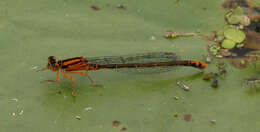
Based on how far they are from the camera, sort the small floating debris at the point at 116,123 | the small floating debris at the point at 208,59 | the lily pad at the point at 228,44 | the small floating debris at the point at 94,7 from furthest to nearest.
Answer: the small floating debris at the point at 94,7, the lily pad at the point at 228,44, the small floating debris at the point at 208,59, the small floating debris at the point at 116,123

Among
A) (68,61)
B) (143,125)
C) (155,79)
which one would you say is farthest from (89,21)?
(143,125)

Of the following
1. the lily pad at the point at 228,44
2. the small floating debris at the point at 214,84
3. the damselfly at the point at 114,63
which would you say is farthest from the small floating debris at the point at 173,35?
the small floating debris at the point at 214,84

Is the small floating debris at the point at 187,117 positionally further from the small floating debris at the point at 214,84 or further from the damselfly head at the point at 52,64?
the damselfly head at the point at 52,64

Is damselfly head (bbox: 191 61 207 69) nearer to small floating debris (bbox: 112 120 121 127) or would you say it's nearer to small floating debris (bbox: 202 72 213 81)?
small floating debris (bbox: 202 72 213 81)

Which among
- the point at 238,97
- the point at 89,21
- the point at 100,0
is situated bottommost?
the point at 238,97

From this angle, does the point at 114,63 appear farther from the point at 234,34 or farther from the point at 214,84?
the point at 234,34

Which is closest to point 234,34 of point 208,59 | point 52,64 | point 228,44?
point 228,44

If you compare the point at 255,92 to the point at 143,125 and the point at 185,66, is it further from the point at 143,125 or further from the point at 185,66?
the point at 143,125

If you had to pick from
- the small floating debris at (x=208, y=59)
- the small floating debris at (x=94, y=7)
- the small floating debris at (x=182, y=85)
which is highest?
the small floating debris at (x=94, y=7)
